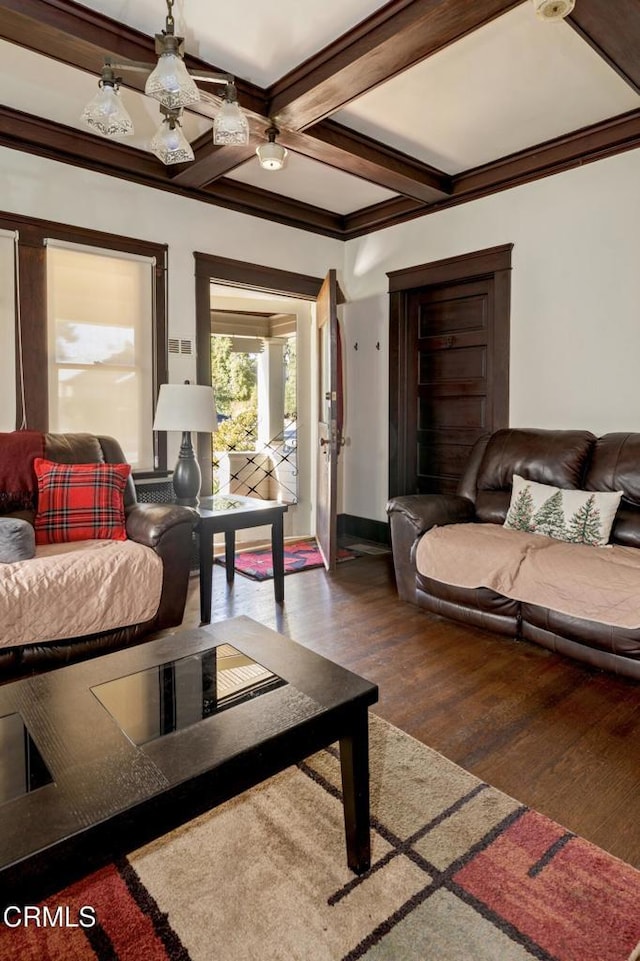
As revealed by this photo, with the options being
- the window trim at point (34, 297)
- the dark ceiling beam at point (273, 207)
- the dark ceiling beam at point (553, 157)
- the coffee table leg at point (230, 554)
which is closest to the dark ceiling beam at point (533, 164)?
the dark ceiling beam at point (553, 157)

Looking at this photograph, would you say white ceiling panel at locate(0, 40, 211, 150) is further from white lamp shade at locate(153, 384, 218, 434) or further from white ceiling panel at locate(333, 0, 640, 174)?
white lamp shade at locate(153, 384, 218, 434)

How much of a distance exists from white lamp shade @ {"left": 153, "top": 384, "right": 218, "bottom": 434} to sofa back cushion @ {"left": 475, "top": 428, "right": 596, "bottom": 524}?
1764mm

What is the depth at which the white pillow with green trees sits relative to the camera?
2865mm

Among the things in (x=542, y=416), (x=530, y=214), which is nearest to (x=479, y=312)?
(x=530, y=214)

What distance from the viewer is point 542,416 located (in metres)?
3.78

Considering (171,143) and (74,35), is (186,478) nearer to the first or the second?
(171,143)

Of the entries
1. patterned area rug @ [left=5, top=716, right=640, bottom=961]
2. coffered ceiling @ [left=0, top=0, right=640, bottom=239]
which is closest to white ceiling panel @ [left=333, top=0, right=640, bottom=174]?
coffered ceiling @ [left=0, top=0, right=640, bottom=239]

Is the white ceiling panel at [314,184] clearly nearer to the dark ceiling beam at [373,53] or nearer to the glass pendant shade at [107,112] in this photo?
the dark ceiling beam at [373,53]

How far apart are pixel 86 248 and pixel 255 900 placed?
3.49m

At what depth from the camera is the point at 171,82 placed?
5.77 feet

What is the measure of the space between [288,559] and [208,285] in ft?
6.96

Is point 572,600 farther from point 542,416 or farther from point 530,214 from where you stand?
point 530,214

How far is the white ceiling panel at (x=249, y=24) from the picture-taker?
2.24 m

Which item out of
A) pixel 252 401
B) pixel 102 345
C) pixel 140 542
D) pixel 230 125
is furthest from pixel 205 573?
pixel 252 401
